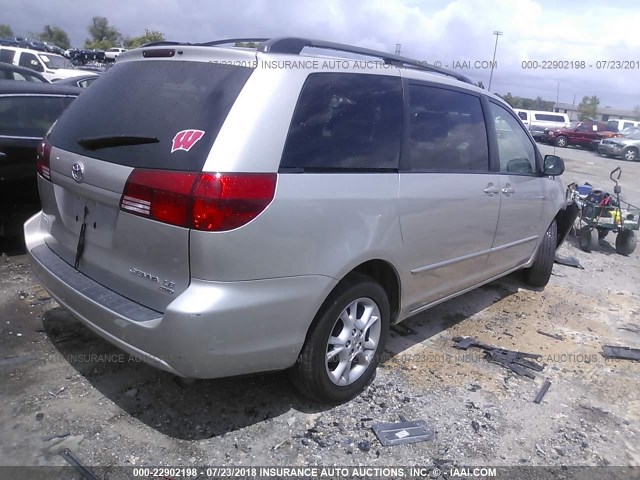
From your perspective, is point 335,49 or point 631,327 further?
point 631,327

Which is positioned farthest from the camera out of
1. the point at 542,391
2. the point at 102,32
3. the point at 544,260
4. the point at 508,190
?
the point at 102,32

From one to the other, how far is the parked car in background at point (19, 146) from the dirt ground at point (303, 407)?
787 mm

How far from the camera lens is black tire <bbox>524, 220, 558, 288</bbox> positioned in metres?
5.27

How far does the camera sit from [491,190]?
390 centimetres

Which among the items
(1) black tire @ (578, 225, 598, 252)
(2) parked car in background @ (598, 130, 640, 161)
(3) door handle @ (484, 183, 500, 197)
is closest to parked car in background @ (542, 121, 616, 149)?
(2) parked car in background @ (598, 130, 640, 161)

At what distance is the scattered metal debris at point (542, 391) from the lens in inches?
135

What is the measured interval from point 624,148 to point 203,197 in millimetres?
26376

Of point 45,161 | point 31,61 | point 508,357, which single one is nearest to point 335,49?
point 45,161

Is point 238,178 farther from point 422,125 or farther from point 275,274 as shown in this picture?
point 422,125

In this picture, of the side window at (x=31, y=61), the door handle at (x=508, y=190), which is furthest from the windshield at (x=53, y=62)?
the door handle at (x=508, y=190)

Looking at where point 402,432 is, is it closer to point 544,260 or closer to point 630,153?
point 544,260

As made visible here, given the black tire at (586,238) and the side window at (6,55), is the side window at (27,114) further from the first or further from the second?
the side window at (6,55)

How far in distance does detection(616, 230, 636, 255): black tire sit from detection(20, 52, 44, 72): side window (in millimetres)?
16391

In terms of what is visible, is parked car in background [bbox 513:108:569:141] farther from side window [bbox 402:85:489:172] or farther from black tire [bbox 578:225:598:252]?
side window [bbox 402:85:489:172]
